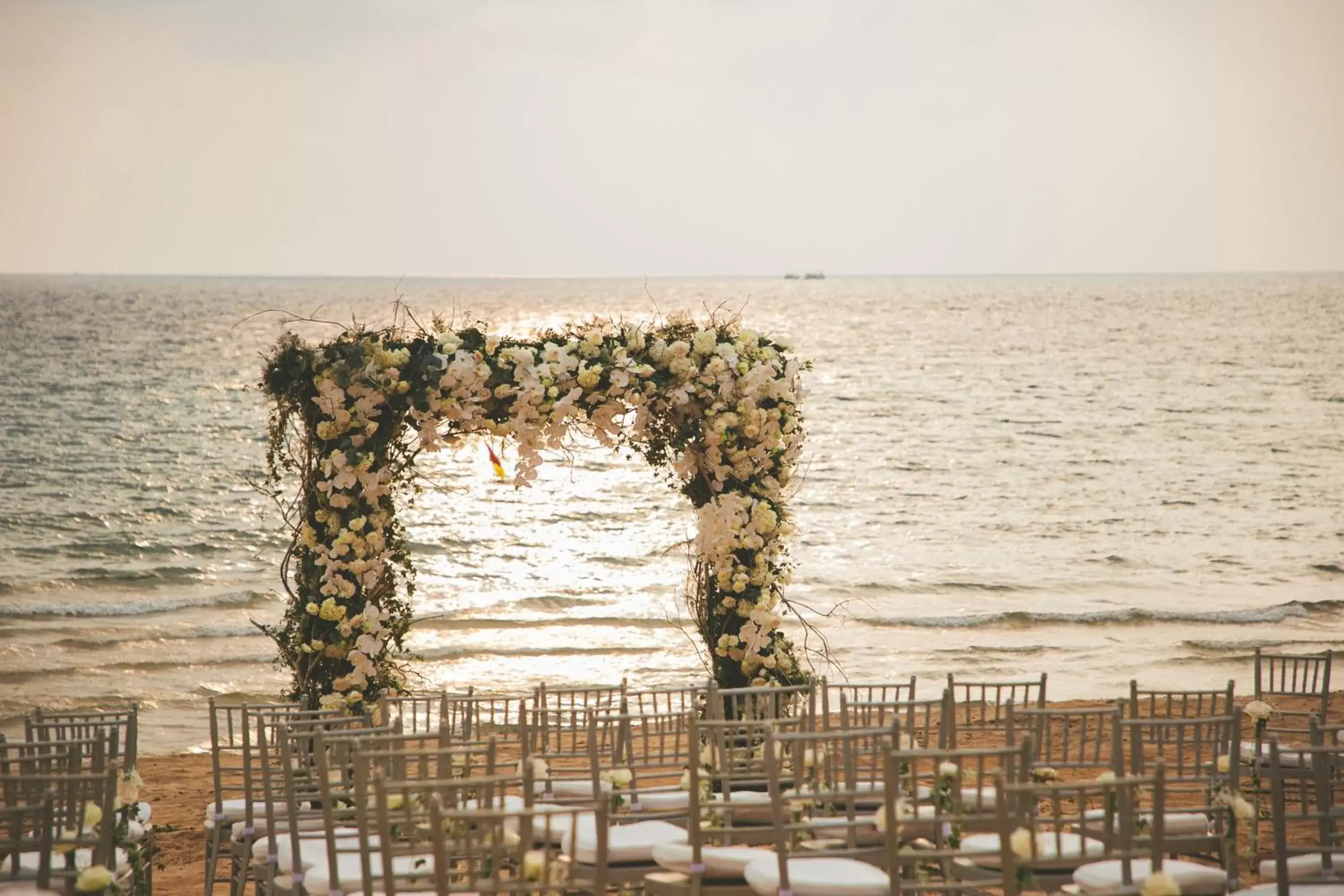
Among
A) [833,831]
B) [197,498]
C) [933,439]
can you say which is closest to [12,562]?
[197,498]

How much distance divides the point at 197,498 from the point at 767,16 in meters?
20.1

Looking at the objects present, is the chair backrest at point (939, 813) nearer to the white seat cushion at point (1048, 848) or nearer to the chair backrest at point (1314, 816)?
the white seat cushion at point (1048, 848)

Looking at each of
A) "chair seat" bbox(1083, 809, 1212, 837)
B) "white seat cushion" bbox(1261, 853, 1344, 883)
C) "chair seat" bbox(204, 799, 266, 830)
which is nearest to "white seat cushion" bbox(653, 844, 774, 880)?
"chair seat" bbox(1083, 809, 1212, 837)

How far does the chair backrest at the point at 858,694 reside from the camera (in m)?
5.03

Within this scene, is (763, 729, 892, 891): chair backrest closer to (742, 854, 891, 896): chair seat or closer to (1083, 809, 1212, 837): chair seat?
(742, 854, 891, 896): chair seat

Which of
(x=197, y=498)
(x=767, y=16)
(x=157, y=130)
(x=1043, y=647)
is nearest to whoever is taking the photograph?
(x=1043, y=647)

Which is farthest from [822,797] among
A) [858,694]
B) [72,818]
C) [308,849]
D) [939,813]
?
[858,694]

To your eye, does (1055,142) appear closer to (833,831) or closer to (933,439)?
(933,439)

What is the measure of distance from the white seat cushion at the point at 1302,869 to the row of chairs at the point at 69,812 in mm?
3444

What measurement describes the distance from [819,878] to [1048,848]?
2.57 feet

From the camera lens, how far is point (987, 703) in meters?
11.3

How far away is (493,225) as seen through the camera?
48969 millimetres

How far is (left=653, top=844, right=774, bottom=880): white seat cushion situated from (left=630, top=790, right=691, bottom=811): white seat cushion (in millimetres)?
630

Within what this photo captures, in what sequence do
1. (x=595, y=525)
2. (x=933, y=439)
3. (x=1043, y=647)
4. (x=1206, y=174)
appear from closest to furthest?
(x=1043, y=647)
(x=595, y=525)
(x=933, y=439)
(x=1206, y=174)
